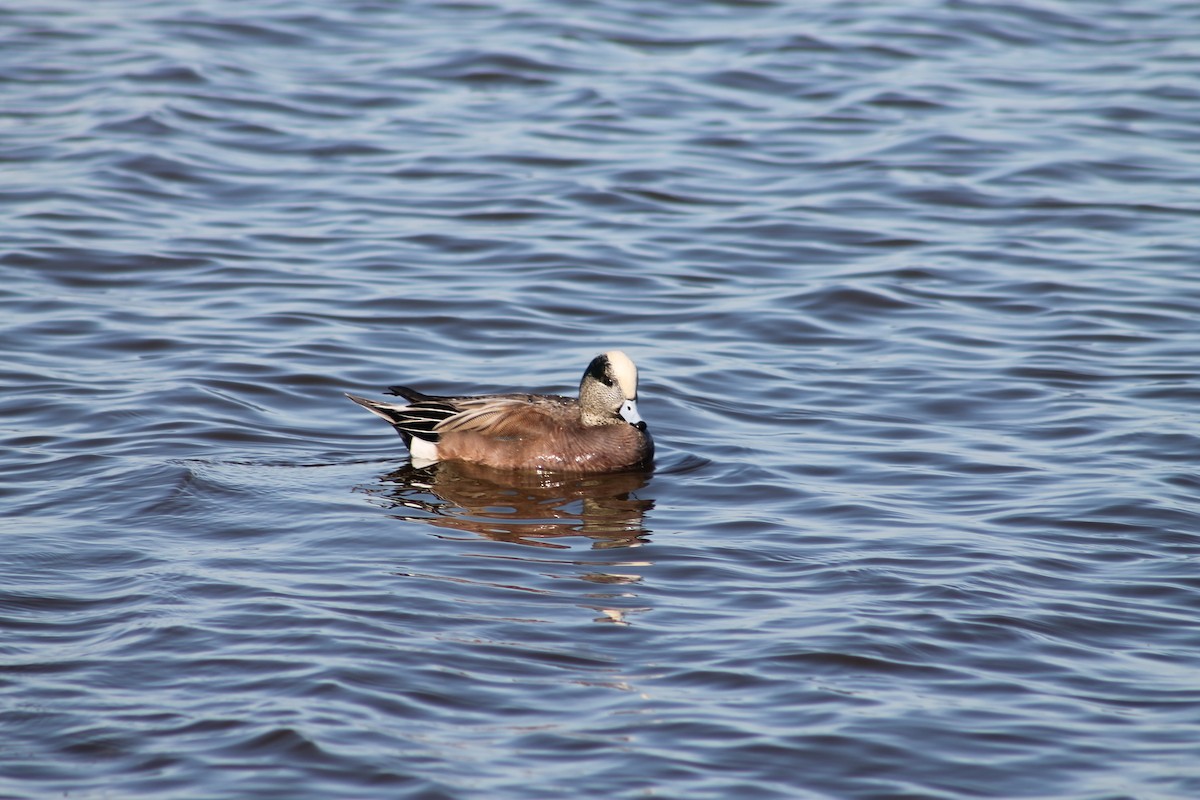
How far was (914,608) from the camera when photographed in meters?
6.46

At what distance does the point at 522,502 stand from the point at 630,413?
83cm

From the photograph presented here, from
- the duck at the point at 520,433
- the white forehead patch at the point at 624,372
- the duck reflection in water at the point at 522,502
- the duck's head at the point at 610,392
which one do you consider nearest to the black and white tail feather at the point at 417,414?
the duck at the point at 520,433

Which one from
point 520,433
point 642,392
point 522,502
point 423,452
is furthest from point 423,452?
point 642,392

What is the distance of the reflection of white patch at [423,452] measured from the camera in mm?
8453

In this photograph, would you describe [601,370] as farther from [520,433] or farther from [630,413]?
[520,433]

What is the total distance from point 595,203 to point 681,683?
826 centimetres

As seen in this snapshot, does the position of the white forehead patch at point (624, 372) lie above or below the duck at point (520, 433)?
above

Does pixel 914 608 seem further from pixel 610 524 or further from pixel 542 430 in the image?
pixel 542 430

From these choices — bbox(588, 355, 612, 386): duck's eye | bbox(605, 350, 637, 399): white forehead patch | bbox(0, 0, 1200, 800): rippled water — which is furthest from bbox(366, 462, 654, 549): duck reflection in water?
bbox(588, 355, 612, 386): duck's eye

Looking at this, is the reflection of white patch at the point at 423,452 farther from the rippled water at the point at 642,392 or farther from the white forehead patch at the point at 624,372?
the white forehead patch at the point at 624,372

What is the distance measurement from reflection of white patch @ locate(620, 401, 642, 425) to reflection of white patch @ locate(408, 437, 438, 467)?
1.05 meters

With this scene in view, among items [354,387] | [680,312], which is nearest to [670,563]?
[354,387]

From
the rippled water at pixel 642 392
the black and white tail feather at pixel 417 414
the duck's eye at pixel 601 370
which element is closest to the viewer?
the rippled water at pixel 642 392

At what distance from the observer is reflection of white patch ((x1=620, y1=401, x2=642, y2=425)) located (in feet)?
27.9
